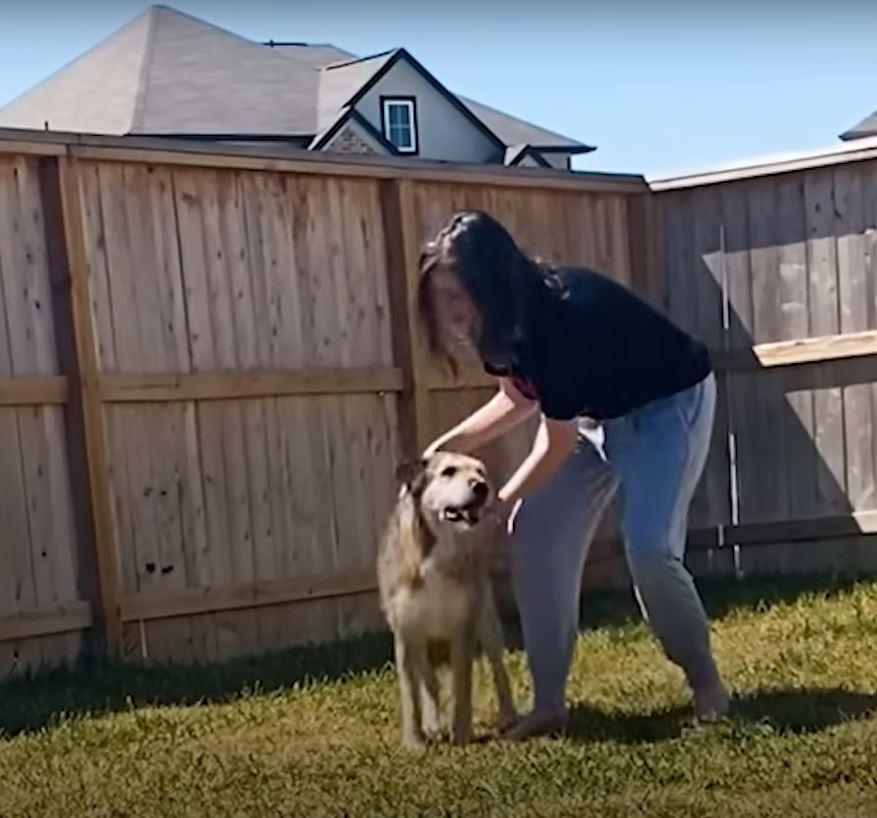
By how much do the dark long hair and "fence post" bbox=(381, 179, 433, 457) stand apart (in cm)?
313

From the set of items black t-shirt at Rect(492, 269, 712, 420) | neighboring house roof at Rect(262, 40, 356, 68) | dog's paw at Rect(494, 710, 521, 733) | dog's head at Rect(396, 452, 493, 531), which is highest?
neighboring house roof at Rect(262, 40, 356, 68)

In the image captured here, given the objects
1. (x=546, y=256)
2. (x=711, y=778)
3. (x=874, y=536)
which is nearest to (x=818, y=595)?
(x=874, y=536)

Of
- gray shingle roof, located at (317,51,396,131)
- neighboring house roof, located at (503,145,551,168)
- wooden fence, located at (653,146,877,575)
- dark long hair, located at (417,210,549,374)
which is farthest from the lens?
neighboring house roof, located at (503,145,551,168)

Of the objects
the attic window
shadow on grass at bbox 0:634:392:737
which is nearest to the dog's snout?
shadow on grass at bbox 0:634:392:737

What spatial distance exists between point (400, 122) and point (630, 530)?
24390 millimetres

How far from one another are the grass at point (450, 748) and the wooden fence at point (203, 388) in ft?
1.38

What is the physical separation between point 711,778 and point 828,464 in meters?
4.54

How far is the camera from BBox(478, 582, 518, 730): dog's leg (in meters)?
4.94

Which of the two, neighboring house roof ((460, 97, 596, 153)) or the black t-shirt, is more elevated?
neighboring house roof ((460, 97, 596, 153))

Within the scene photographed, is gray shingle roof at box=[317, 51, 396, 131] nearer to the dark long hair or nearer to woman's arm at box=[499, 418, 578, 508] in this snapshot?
woman's arm at box=[499, 418, 578, 508]

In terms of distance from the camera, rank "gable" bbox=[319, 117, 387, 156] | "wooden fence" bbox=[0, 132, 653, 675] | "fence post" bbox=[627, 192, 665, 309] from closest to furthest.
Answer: "wooden fence" bbox=[0, 132, 653, 675]
"fence post" bbox=[627, 192, 665, 309]
"gable" bbox=[319, 117, 387, 156]

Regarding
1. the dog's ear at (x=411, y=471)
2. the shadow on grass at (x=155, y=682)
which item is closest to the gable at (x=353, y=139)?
the shadow on grass at (x=155, y=682)

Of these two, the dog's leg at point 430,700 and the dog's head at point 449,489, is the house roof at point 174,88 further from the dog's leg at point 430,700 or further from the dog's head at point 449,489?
the dog's leg at point 430,700

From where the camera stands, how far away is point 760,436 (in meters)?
8.46
